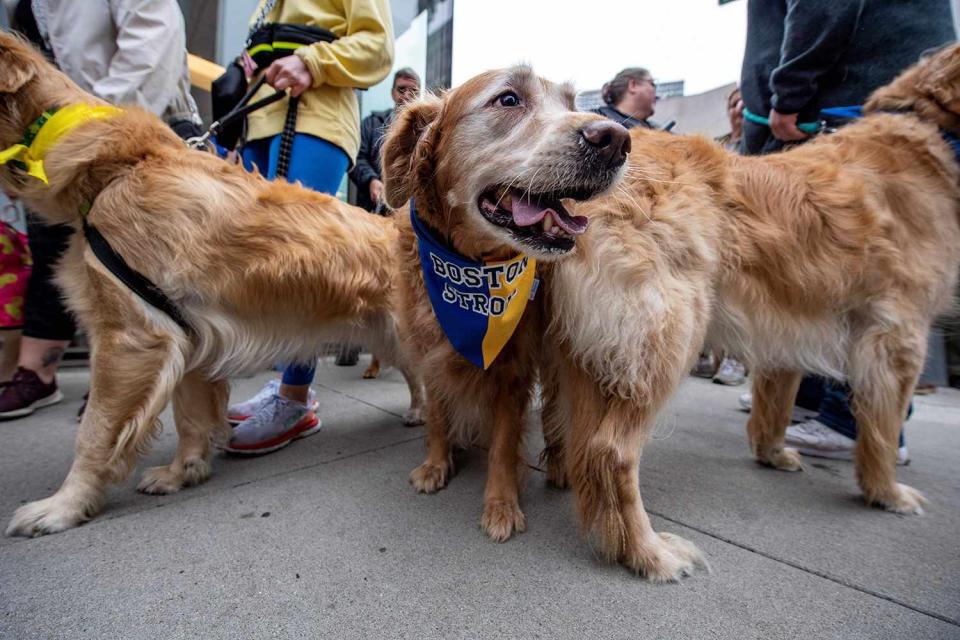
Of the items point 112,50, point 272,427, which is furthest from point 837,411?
point 112,50

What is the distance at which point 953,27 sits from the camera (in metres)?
2.48

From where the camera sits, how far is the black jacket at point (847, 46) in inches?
96.3

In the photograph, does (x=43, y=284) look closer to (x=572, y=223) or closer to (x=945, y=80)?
(x=572, y=223)

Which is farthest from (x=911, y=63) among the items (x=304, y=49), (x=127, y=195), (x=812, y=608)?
(x=127, y=195)

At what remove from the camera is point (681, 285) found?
1562 mm

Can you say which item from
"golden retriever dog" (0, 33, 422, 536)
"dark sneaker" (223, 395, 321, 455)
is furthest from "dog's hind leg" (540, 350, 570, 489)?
"dark sneaker" (223, 395, 321, 455)

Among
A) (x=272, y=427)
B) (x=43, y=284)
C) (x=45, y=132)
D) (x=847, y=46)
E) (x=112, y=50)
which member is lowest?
(x=272, y=427)

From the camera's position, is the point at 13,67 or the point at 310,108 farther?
the point at 310,108

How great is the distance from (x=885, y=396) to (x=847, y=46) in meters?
1.99

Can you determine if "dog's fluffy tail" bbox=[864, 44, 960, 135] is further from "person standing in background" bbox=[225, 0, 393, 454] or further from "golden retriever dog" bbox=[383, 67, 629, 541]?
"person standing in background" bbox=[225, 0, 393, 454]

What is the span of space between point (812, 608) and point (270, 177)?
3.01 m

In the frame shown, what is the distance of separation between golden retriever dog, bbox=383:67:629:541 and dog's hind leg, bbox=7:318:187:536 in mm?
982

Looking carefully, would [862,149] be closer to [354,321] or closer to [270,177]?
[354,321]

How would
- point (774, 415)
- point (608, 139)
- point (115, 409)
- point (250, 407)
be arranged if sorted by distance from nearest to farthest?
point (608, 139)
point (115, 409)
point (774, 415)
point (250, 407)
